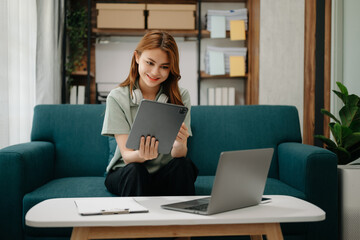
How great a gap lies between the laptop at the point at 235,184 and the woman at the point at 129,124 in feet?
1.18

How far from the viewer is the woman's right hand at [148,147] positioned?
4.04ft

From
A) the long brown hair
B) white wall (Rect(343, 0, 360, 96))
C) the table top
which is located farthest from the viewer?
white wall (Rect(343, 0, 360, 96))

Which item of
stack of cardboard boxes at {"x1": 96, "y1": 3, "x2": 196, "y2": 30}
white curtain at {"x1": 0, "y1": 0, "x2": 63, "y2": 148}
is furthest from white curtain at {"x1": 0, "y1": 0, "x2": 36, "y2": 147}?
stack of cardboard boxes at {"x1": 96, "y1": 3, "x2": 196, "y2": 30}

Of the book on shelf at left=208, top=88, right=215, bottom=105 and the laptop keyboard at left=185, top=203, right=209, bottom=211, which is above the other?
the book on shelf at left=208, top=88, right=215, bottom=105

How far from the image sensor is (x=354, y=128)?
194 cm

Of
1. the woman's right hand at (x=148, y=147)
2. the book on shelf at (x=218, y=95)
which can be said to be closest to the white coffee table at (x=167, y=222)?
the woman's right hand at (x=148, y=147)

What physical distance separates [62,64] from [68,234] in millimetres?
2110

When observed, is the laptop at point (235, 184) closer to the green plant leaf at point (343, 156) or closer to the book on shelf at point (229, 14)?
the green plant leaf at point (343, 156)

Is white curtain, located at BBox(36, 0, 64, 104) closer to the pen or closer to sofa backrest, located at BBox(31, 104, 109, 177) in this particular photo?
sofa backrest, located at BBox(31, 104, 109, 177)

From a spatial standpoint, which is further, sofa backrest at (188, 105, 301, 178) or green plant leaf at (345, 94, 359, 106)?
sofa backrest at (188, 105, 301, 178)

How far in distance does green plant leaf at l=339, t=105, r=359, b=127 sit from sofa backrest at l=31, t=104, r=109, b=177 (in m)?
1.28

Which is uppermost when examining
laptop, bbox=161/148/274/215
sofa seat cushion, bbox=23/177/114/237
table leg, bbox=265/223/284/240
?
laptop, bbox=161/148/274/215

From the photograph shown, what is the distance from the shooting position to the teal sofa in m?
1.60

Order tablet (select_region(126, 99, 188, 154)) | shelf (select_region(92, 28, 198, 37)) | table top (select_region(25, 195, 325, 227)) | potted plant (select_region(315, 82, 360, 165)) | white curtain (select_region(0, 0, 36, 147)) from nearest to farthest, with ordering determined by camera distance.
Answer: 1. table top (select_region(25, 195, 325, 227))
2. tablet (select_region(126, 99, 188, 154))
3. potted plant (select_region(315, 82, 360, 165))
4. white curtain (select_region(0, 0, 36, 147))
5. shelf (select_region(92, 28, 198, 37))
